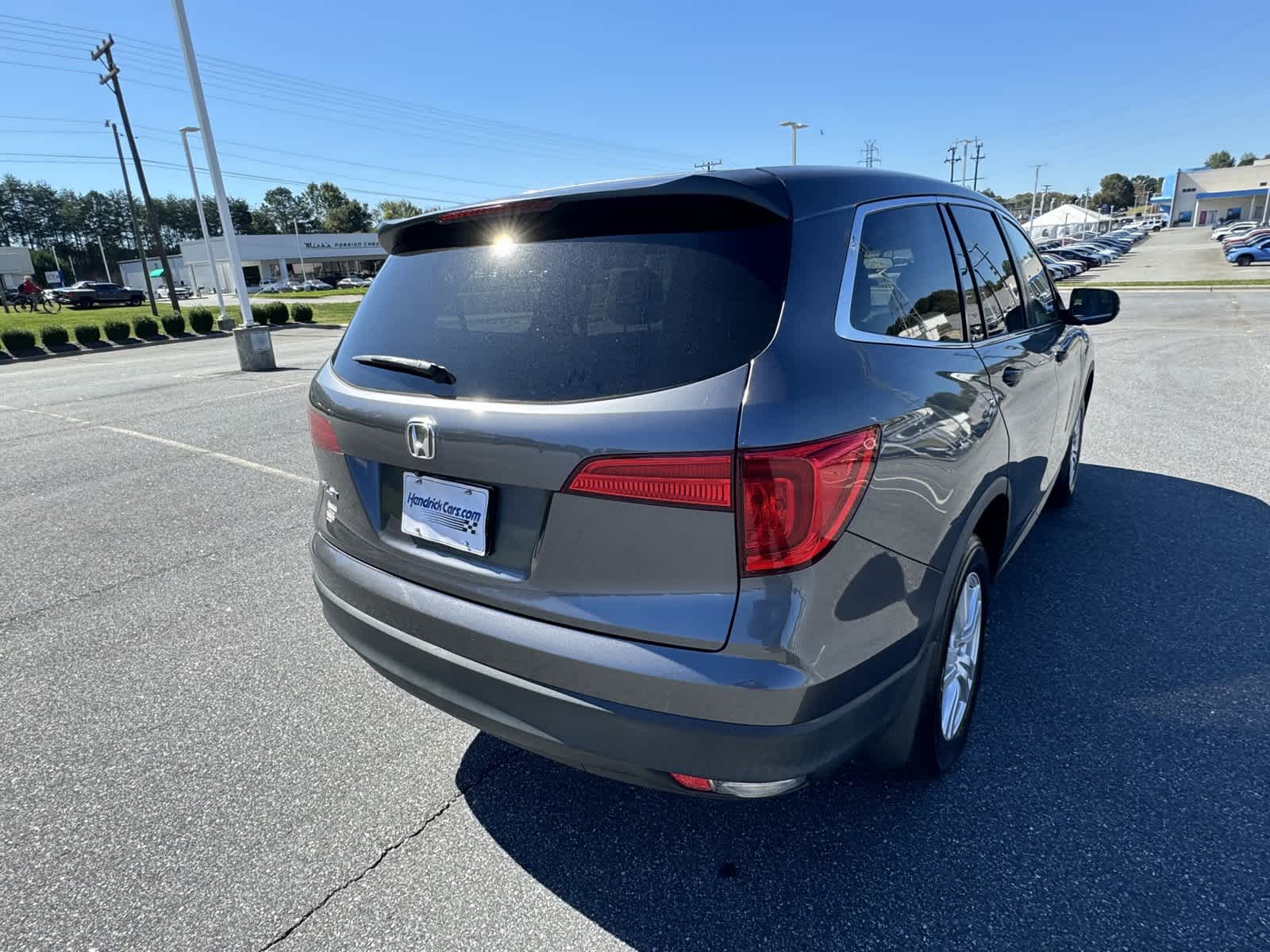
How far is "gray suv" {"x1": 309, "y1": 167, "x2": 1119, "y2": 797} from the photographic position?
1.54 m

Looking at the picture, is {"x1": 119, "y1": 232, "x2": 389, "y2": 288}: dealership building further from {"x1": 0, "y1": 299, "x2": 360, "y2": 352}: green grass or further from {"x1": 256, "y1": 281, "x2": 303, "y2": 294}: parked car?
{"x1": 0, "y1": 299, "x2": 360, "y2": 352}: green grass

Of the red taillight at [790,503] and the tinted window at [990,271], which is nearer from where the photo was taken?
the red taillight at [790,503]

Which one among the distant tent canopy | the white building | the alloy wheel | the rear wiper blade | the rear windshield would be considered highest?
the white building

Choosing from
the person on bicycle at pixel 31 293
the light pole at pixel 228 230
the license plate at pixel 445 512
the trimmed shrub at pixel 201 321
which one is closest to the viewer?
the license plate at pixel 445 512

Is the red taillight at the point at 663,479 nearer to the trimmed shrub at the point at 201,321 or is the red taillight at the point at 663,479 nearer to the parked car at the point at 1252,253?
the trimmed shrub at the point at 201,321

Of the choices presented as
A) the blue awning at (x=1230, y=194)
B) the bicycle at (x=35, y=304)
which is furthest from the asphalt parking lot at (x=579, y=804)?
the blue awning at (x=1230, y=194)

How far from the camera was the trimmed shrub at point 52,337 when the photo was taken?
2022cm

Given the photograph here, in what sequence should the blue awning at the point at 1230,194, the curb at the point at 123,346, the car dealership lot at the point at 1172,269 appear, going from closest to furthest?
the curb at the point at 123,346 < the car dealership lot at the point at 1172,269 < the blue awning at the point at 1230,194

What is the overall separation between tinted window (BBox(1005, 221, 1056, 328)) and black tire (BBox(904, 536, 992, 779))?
55.5 inches

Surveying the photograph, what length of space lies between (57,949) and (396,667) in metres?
1.06

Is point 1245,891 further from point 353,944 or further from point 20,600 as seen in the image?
point 20,600

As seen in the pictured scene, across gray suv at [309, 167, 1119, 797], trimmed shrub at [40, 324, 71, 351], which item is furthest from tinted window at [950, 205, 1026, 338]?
trimmed shrub at [40, 324, 71, 351]

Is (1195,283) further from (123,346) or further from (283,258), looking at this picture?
(283,258)

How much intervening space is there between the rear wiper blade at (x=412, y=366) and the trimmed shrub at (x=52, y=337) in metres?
24.1
